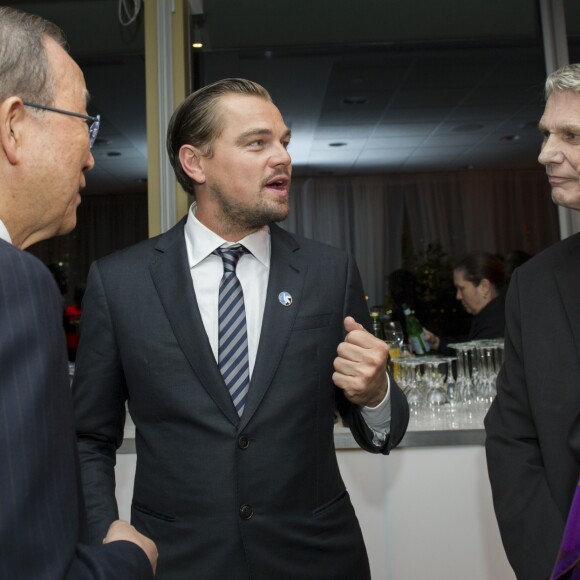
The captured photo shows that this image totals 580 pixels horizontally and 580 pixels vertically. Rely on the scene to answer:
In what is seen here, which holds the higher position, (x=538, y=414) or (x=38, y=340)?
(x=38, y=340)

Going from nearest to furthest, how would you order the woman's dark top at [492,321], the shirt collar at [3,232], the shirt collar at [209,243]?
1. the shirt collar at [3,232]
2. the shirt collar at [209,243]
3. the woman's dark top at [492,321]

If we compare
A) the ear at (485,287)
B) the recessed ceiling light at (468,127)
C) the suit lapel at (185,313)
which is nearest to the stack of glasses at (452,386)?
the suit lapel at (185,313)

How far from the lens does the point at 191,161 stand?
5.90 ft

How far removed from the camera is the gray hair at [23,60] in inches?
36.8

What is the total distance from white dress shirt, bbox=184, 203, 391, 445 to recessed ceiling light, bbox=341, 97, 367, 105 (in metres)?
5.36

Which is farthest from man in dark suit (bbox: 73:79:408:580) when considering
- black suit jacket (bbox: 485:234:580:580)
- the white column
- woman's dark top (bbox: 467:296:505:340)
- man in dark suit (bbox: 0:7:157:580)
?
woman's dark top (bbox: 467:296:505:340)

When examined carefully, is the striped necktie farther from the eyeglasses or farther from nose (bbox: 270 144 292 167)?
the eyeglasses

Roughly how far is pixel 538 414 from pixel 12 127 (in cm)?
110

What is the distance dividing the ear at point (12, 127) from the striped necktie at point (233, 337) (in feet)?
2.39

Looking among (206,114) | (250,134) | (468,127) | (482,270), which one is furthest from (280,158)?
(468,127)

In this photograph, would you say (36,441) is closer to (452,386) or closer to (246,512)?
(246,512)

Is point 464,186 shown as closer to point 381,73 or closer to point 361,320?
point 381,73

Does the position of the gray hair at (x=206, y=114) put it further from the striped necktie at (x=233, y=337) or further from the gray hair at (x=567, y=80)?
the gray hair at (x=567, y=80)

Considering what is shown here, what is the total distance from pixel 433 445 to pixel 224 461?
113cm
